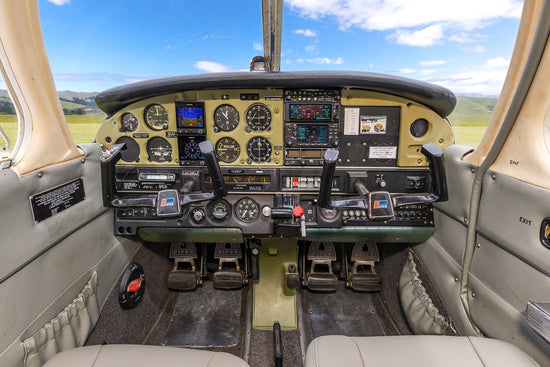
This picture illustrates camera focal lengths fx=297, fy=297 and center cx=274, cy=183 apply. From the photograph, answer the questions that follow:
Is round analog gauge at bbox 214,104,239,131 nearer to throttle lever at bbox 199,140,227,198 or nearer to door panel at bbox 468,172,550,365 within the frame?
throttle lever at bbox 199,140,227,198

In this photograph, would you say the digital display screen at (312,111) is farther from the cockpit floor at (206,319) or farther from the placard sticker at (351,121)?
the cockpit floor at (206,319)

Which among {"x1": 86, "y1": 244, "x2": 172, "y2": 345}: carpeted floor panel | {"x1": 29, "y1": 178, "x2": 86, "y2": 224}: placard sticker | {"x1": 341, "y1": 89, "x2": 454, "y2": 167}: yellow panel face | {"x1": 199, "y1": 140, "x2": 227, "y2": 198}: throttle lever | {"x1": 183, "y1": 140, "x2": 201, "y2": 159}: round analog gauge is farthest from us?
{"x1": 183, "y1": 140, "x2": 201, "y2": 159}: round analog gauge

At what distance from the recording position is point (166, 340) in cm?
227

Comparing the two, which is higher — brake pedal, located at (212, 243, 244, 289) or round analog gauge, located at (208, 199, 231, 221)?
round analog gauge, located at (208, 199, 231, 221)

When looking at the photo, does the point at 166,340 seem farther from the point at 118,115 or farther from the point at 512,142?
the point at 512,142

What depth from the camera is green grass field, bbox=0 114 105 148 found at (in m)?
1.47

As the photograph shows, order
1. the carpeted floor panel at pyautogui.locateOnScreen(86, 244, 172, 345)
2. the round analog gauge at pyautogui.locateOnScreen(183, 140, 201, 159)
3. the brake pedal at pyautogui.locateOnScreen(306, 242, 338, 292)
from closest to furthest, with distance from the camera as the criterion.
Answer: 1. the carpeted floor panel at pyautogui.locateOnScreen(86, 244, 172, 345)
2. the round analog gauge at pyautogui.locateOnScreen(183, 140, 201, 159)
3. the brake pedal at pyautogui.locateOnScreen(306, 242, 338, 292)

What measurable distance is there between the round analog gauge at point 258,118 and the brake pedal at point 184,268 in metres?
1.24

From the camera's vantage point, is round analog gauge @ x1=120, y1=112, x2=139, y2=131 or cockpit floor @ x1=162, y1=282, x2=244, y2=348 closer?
round analog gauge @ x1=120, y1=112, x2=139, y2=131

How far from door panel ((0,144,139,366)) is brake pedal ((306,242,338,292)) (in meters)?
1.52

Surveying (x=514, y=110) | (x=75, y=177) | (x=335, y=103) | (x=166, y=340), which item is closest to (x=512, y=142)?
(x=514, y=110)

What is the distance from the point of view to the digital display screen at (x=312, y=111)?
6.79 ft

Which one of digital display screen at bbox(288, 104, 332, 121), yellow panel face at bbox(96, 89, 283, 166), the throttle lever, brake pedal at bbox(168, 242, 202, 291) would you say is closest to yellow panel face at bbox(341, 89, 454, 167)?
digital display screen at bbox(288, 104, 332, 121)

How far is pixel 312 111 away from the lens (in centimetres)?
207
